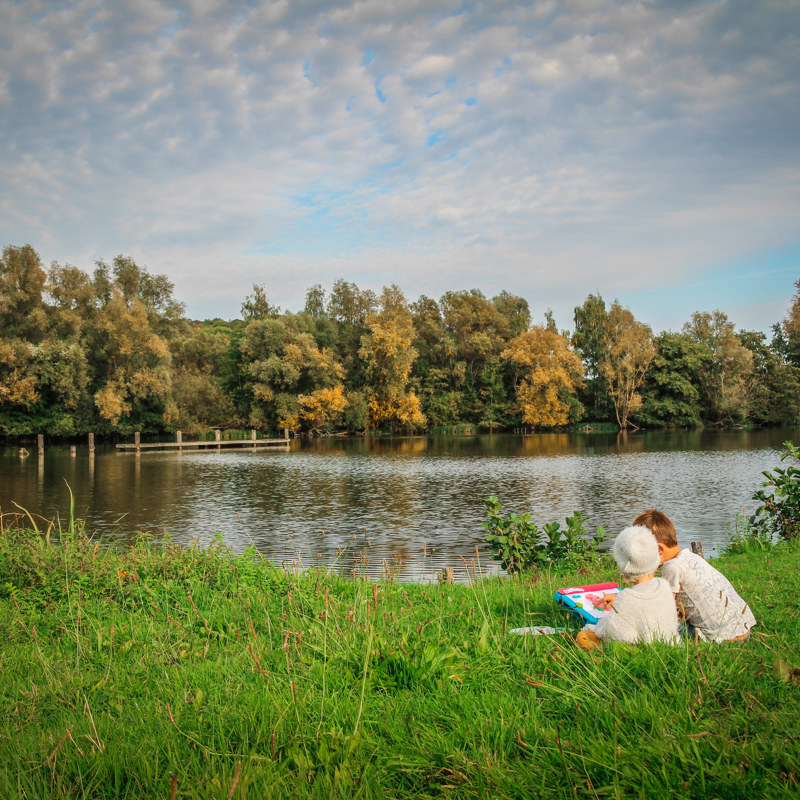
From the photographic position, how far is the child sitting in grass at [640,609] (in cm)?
318

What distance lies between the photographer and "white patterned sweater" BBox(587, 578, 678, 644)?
10.4 feet

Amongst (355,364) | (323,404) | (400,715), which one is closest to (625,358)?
(355,364)

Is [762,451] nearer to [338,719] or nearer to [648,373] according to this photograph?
[648,373]

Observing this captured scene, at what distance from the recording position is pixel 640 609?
128 inches

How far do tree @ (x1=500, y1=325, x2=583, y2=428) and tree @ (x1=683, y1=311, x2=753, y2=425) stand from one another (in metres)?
13.2

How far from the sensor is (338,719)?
2547 millimetres

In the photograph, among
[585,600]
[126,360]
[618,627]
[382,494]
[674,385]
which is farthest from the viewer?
[674,385]

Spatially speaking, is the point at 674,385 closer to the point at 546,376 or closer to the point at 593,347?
the point at 593,347

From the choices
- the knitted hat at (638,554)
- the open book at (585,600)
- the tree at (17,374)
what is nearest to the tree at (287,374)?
the tree at (17,374)

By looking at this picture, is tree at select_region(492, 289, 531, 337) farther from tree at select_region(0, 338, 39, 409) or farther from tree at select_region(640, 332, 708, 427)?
tree at select_region(0, 338, 39, 409)

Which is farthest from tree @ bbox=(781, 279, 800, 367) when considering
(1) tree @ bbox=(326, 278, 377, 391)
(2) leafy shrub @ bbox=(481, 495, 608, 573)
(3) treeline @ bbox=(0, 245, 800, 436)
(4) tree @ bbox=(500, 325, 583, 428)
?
(2) leafy shrub @ bbox=(481, 495, 608, 573)

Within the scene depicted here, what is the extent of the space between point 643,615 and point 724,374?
61270 millimetres

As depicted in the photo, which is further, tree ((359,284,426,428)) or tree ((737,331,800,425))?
tree ((737,331,800,425))

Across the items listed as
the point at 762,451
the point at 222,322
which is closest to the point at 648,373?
the point at 762,451
